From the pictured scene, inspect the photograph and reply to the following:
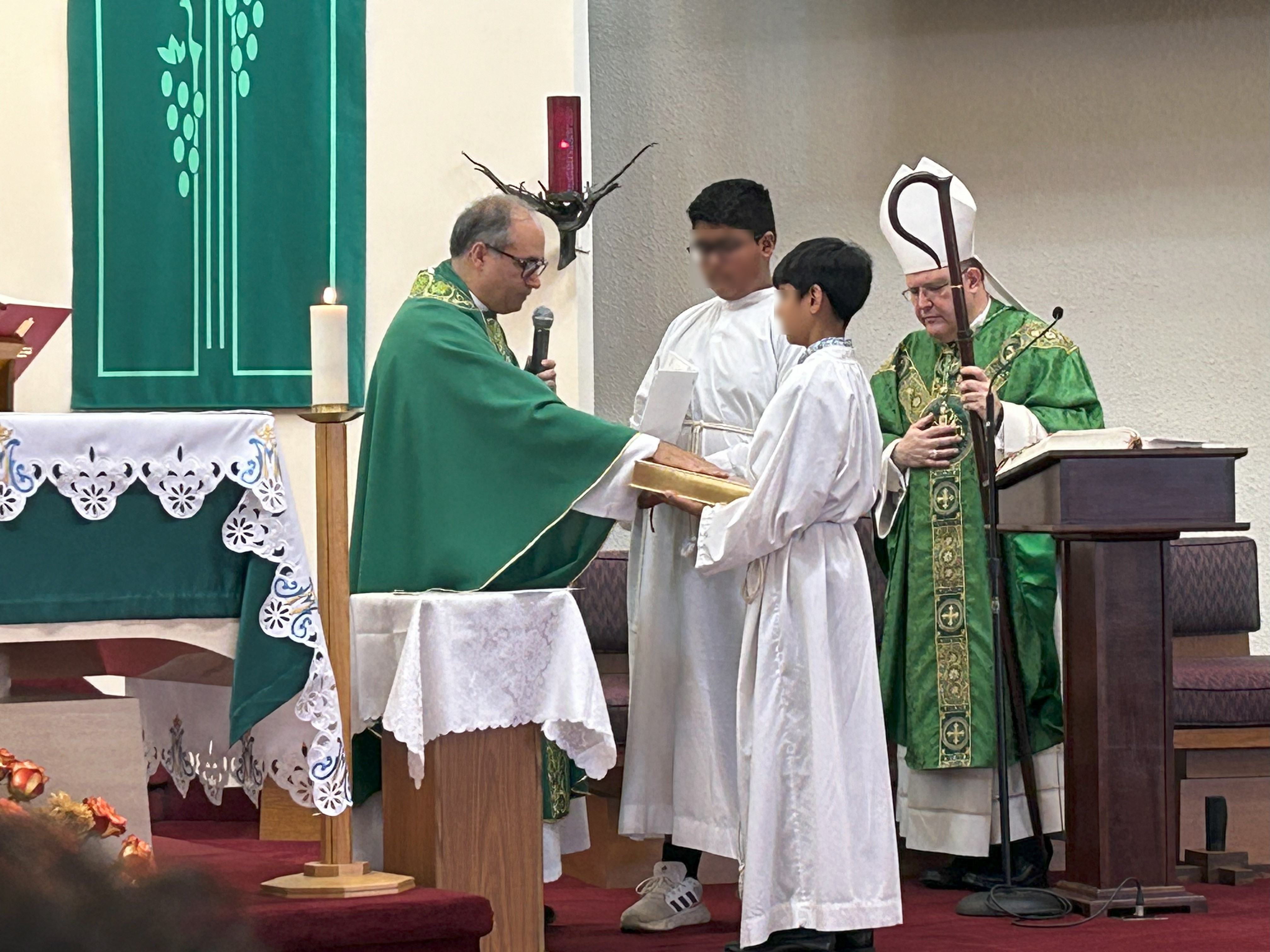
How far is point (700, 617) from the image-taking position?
4.27 metres

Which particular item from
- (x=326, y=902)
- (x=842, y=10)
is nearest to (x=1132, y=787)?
(x=326, y=902)

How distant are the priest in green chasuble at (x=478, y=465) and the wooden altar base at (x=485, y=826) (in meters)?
0.37

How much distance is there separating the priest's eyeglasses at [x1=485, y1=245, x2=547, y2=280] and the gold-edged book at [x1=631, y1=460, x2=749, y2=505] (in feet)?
1.90

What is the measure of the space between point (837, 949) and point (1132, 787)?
3.33ft

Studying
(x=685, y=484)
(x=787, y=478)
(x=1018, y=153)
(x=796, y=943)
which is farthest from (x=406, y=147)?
(x=796, y=943)

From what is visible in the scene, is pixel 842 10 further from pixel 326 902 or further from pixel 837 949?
pixel 326 902

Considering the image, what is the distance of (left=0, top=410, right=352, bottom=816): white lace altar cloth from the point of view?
277 cm

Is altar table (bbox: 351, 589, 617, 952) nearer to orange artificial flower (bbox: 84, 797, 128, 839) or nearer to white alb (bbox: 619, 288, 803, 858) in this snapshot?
white alb (bbox: 619, 288, 803, 858)

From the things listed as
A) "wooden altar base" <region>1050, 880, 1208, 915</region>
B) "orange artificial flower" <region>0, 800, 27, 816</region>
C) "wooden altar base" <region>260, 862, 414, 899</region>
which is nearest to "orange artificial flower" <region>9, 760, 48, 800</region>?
"wooden altar base" <region>260, 862, 414, 899</region>

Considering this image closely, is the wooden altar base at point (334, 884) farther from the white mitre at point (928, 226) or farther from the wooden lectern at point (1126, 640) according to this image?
the white mitre at point (928, 226)

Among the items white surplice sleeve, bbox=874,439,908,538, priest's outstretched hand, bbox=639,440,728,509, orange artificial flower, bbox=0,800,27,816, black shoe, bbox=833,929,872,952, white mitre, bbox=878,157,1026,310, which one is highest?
white mitre, bbox=878,157,1026,310

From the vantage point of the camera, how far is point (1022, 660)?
4863 millimetres

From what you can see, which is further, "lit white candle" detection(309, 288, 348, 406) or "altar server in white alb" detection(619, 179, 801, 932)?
"altar server in white alb" detection(619, 179, 801, 932)

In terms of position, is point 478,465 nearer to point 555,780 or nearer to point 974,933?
point 555,780
